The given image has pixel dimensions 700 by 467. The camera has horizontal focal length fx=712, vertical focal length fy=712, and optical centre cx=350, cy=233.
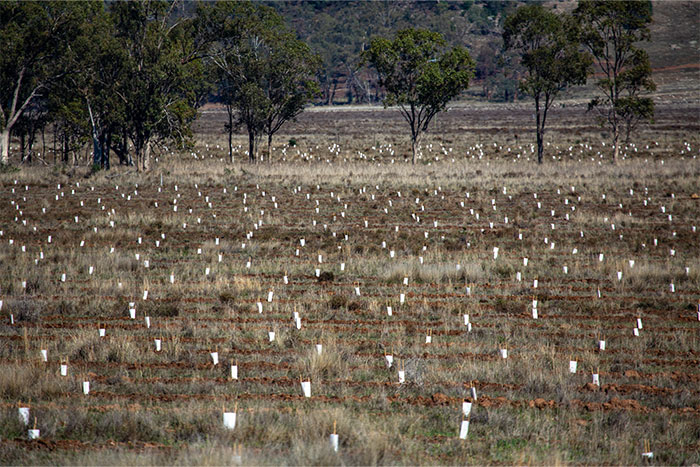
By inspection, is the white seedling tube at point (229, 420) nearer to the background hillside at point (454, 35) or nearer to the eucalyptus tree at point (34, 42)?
the eucalyptus tree at point (34, 42)

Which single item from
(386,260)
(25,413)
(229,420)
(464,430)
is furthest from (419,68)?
(25,413)

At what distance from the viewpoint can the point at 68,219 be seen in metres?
24.5

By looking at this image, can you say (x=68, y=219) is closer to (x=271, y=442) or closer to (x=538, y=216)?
(x=538, y=216)

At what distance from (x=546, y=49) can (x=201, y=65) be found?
75.6ft

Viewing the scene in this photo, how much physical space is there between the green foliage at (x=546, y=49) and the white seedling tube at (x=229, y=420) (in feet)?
139

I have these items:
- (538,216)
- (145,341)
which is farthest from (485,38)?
(145,341)

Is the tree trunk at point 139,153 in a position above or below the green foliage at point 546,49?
below

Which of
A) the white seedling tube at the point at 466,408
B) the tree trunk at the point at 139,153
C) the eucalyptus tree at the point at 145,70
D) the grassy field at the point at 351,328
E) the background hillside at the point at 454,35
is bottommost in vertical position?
the grassy field at the point at 351,328

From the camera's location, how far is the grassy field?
22.4ft

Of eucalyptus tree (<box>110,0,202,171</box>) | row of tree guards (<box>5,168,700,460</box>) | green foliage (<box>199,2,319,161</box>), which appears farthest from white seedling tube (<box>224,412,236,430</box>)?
green foliage (<box>199,2,319,161</box>)

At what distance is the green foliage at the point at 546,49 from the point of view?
153 feet

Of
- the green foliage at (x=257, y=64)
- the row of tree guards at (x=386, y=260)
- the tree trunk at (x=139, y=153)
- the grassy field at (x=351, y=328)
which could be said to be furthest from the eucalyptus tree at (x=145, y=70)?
the grassy field at (x=351, y=328)

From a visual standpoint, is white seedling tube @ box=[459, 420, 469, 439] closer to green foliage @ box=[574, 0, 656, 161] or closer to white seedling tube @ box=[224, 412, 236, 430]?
white seedling tube @ box=[224, 412, 236, 430]

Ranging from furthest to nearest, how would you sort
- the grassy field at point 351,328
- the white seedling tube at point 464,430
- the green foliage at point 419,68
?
1. the green foliage at point 419,68
2. the grassy field at point 351,328
3. the white seedling tube at point 464,430
